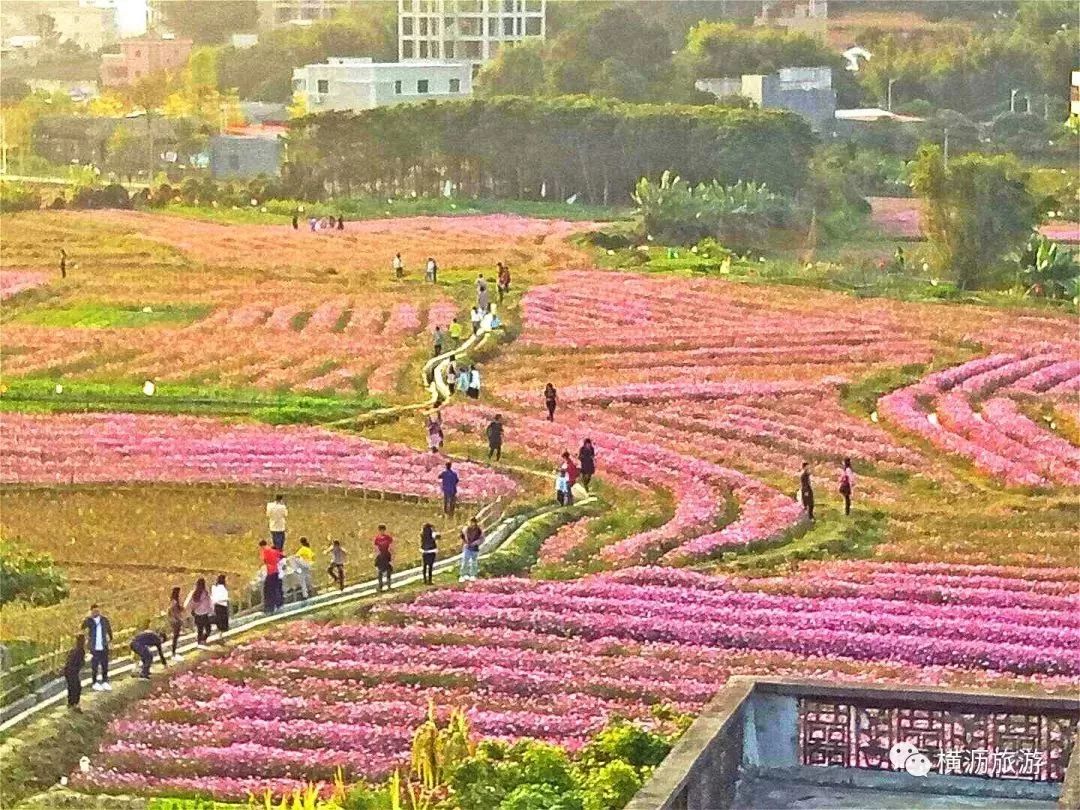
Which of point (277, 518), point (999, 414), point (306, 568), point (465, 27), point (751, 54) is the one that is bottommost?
point (306, 568)

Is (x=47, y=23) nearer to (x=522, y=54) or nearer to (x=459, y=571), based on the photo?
(x=522, y=54)

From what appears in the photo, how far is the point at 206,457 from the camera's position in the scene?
15.4 meters

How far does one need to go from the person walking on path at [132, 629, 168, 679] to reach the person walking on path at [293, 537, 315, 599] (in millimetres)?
1031

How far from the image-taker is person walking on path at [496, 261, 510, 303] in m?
16.2

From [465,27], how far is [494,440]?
2666mm

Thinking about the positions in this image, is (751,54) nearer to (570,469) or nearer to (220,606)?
(570,469)

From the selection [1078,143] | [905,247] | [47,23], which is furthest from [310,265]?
[1078,143]

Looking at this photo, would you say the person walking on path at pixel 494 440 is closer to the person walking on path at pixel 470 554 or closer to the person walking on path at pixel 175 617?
the person walking on path at pixel 470 554

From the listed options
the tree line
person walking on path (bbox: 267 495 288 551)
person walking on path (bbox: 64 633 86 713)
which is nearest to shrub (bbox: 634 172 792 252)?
the tree line

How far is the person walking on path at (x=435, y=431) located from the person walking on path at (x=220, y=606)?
202 centimetres

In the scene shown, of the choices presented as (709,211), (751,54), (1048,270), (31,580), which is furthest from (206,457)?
(1048,270)

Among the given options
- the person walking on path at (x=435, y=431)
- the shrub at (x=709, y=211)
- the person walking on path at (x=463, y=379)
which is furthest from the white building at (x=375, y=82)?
the person walking on path at (x=435, y=431)

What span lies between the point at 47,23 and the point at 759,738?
954 cm

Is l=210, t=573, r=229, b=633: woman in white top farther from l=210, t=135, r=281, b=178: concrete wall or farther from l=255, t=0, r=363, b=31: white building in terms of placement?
l=255, t=0, r=363, b=31: white building
